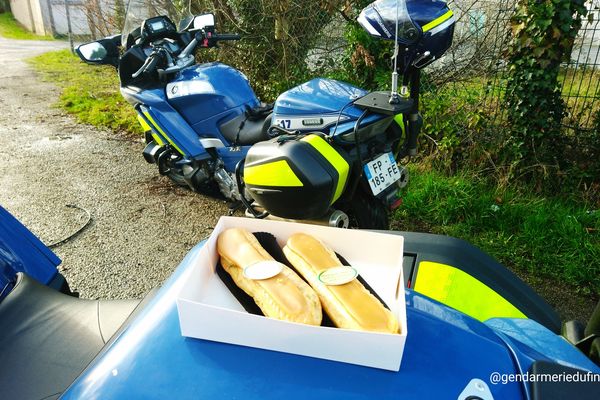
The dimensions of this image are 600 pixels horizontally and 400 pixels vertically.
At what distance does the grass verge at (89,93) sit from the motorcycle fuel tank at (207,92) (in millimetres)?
2576

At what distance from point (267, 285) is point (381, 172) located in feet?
5.73

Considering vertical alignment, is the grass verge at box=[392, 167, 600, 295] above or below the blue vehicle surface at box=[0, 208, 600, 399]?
below

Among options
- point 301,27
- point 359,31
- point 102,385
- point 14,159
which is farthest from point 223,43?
point 102,385

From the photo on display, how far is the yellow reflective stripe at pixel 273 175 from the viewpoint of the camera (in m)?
2.19

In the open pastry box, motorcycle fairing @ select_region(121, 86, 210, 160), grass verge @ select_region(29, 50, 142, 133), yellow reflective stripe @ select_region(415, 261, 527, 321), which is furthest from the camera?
grass verge @ select_region(29, 50, 142, 133)

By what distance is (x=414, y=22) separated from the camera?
2166 millimetres

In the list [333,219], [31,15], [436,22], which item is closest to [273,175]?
[333,219]

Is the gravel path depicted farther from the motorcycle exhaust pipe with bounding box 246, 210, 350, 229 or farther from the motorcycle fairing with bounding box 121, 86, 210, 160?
the motorcycle exhaust pipe with bounding box 246, 210, 350, 229

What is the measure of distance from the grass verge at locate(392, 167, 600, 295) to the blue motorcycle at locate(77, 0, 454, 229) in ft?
2.97

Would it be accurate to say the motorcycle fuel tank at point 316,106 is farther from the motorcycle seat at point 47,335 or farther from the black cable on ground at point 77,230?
the black cable on ground at point 77,230

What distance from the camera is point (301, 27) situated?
211 inches

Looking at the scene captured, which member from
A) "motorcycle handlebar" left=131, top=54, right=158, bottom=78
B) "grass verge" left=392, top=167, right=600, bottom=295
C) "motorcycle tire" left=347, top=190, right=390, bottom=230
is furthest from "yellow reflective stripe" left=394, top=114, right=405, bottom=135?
"motorcycle handlebar" left=131, top=54, right=158, bottom=78

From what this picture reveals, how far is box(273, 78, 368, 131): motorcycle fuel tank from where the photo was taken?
8.17 ft

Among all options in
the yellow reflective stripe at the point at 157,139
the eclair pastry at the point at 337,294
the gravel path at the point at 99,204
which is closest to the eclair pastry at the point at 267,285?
the eclair pastry at the point at 337,294
